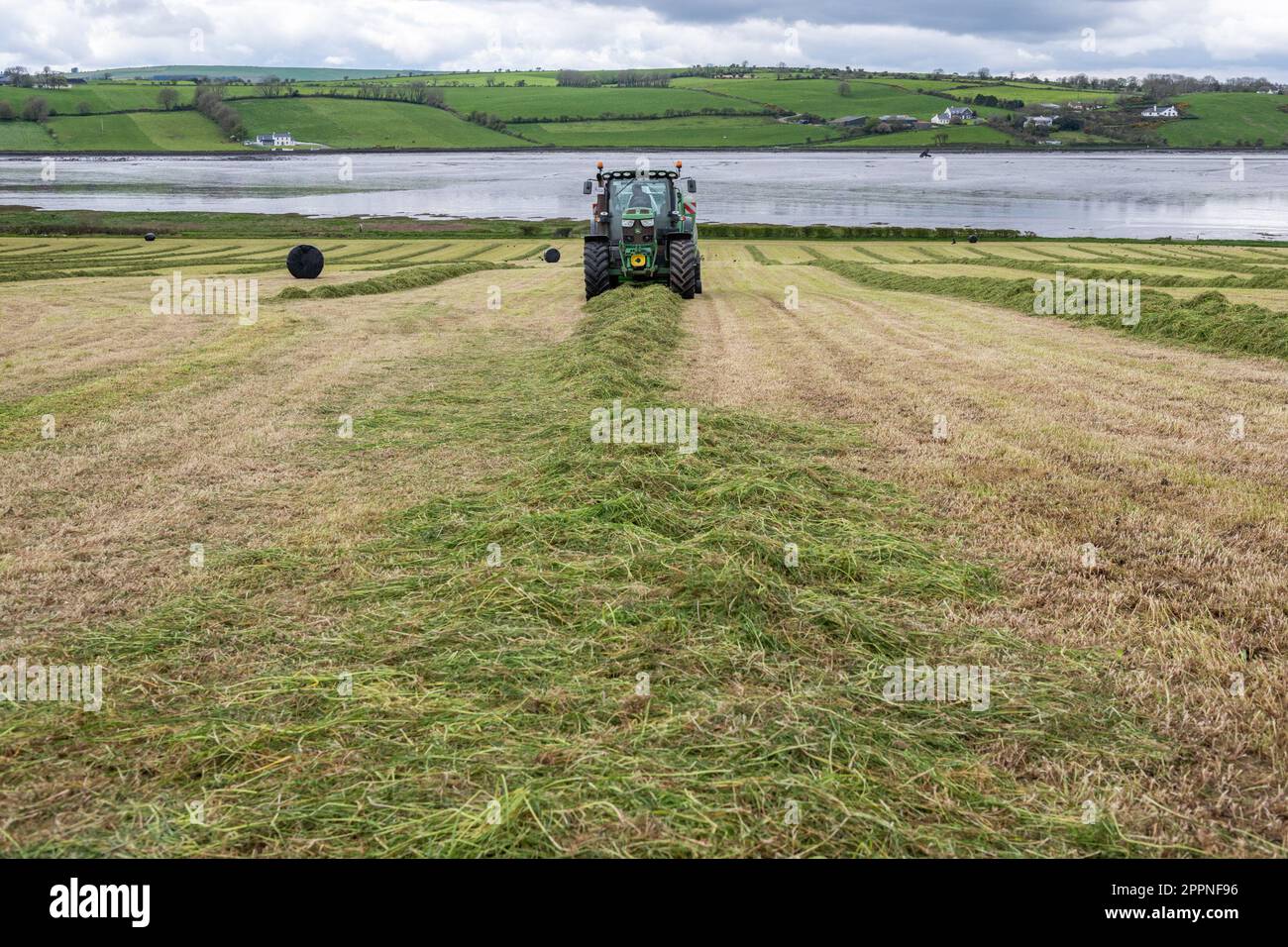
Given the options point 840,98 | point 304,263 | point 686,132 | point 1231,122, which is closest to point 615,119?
point 686,132

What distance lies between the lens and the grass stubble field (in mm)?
3773

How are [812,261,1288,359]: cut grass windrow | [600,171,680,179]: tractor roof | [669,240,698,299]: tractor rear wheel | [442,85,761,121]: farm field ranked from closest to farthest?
[812,261,1288,359]: cut grass windrow, [669,240,698,299]: tractor rear wheel, [600,171,680,179]: tractor roof, [442,85,761,121]: farm field

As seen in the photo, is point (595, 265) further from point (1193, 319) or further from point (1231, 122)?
point (1231, 122)

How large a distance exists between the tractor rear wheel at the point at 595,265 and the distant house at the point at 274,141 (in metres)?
→ 140

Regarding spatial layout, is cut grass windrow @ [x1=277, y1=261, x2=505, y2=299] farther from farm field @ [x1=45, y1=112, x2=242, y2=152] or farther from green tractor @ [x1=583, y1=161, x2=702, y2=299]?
farm field @ [x1=45, y1=112, x2=242, y2=152]

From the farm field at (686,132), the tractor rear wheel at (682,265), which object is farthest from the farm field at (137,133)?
the tractor rear wheel at (682,265)

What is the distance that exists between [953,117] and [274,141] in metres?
110

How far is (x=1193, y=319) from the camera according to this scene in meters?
17.2

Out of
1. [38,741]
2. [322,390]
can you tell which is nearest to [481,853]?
[38,741]

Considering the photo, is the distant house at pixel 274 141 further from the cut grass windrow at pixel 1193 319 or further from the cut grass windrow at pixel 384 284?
the cut grass windrow at pixel 1193 319

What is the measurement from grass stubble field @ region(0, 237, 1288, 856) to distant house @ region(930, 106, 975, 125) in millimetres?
161452

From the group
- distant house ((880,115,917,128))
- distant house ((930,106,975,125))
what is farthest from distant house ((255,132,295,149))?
distant house ((930,106,975,125))

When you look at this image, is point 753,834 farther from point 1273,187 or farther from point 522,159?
point 522,159
